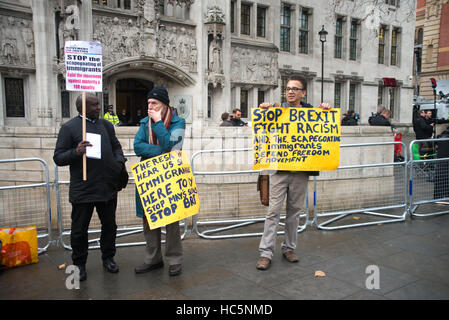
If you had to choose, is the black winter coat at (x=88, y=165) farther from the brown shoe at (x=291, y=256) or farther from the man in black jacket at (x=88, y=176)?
the brown shoe at (x=291, y=256)

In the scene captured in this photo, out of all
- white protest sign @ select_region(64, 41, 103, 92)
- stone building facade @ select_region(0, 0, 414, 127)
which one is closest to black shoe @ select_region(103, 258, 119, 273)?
white protest sign @ select_region(64, 41, 103, 92)

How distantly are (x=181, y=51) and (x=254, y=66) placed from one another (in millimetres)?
4802

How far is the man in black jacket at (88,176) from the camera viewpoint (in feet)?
14.0

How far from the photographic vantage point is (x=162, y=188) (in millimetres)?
4438

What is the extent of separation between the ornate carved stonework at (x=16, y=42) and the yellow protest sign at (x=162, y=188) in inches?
487

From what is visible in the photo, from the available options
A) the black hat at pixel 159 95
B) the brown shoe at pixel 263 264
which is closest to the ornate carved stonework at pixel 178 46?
the black hat at pixel 159 95

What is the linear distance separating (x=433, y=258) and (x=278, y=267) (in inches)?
81.6

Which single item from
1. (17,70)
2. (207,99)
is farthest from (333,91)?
(17,70)

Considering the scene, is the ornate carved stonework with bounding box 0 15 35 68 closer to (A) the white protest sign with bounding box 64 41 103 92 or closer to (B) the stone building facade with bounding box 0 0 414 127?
(B) the stone building facade with bounding box 0 0 414 127

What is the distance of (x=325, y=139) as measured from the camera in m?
5.22

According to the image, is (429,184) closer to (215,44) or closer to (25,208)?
(25,208)

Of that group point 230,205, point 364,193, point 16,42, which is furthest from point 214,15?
point 230,205

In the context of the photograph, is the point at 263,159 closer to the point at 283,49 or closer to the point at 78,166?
the point at 78,166

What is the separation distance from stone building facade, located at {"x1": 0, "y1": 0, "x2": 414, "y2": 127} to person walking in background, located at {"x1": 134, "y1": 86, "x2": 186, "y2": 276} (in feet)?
23.3
